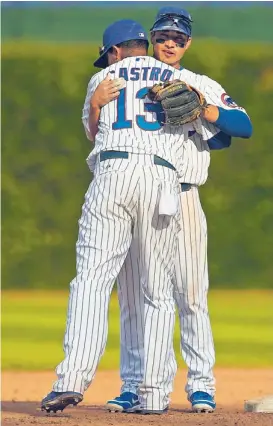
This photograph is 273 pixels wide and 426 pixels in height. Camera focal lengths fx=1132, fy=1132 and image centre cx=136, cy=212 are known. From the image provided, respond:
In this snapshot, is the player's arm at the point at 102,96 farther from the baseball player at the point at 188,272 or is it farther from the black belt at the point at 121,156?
the baseball player at the point at 188,272

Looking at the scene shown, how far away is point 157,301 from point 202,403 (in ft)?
1.78

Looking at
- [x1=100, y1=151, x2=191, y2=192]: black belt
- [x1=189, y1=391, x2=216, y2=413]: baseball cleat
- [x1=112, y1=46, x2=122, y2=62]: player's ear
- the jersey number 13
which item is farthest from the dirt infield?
[x1=112, y1=46, x2=122, y2=62]: player's ear

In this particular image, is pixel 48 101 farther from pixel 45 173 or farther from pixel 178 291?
pixel 178 291

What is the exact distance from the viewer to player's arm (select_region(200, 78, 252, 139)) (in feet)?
14.6

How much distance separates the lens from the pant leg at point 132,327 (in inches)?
182

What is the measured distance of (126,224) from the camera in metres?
4.30

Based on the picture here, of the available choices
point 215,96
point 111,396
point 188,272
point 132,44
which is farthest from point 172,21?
point 111,396

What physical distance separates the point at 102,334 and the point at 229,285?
9.39 meters

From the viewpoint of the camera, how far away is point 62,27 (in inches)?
605

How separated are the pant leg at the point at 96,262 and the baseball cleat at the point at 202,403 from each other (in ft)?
2.03

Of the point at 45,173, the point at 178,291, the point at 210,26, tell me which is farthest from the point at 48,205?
the point at 178,291

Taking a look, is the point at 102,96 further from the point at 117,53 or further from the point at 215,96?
the point at 215,96

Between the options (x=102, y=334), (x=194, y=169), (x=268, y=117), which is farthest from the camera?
(x=268, y=117)

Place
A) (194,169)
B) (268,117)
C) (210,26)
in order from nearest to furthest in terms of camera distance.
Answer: (194,169), (268,117), (210,26)
